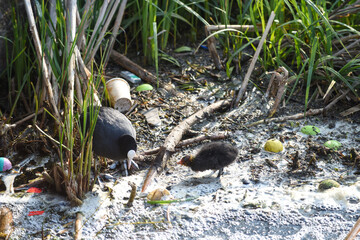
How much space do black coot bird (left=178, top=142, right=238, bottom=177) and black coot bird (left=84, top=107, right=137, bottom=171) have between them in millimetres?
399

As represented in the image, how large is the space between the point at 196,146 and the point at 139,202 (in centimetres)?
87

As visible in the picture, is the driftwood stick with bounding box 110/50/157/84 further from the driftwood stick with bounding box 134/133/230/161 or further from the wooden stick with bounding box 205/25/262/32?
the driftwood stick with bounding box 134/133/230/161

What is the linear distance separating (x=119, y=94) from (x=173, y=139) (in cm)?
66

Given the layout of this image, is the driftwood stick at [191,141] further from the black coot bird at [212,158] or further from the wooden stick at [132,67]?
the wooden stick at [132,67]

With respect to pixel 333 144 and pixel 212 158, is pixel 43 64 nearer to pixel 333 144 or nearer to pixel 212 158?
pixel 212 158

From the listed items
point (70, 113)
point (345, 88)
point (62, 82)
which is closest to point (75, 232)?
point (70, 113)

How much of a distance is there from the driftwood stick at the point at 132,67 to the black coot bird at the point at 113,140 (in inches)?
43.8

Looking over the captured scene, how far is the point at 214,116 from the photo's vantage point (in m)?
4.34

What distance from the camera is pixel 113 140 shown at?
356 cm

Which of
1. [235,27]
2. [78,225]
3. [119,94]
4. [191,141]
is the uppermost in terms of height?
[235,27]

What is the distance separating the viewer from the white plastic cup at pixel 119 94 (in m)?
4.21

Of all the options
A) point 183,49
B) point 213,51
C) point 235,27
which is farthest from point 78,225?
point 183,49

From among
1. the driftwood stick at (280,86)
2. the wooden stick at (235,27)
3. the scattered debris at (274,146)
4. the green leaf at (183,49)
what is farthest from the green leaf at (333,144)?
the green leaf at (183,49)

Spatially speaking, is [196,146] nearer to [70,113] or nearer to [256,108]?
[256,108]
